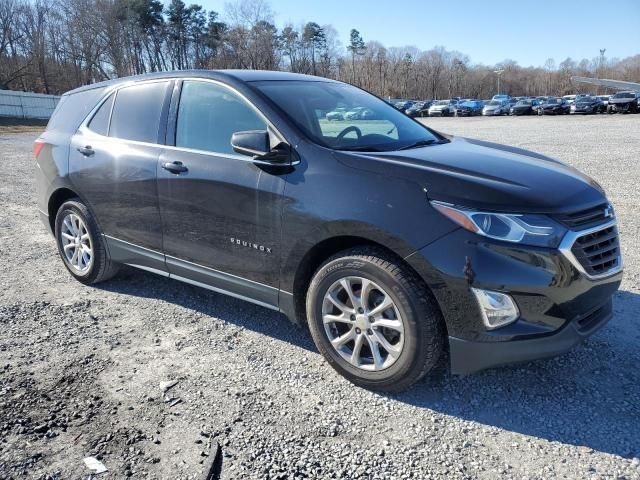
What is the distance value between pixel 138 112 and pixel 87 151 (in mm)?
651

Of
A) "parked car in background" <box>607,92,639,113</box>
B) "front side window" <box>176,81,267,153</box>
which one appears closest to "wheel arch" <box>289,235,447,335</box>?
"front side window" <box>176,81,267,153</box>

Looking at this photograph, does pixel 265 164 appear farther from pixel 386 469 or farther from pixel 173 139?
pixel 386 469

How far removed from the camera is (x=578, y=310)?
2635mm

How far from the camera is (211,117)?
12.0 feet

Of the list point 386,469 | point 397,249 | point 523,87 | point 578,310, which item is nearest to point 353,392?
point 386,469

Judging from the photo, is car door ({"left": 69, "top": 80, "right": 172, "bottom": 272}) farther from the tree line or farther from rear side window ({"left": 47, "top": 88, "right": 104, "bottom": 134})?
the tree line

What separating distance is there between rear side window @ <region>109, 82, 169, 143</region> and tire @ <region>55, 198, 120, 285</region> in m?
0.80

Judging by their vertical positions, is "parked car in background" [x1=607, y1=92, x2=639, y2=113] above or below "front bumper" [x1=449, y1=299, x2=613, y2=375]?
above

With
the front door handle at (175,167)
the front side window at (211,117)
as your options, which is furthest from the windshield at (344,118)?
the front door handle at (175,167)

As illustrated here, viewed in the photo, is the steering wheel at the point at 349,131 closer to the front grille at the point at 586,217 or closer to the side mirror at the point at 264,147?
the side mirror at the point at 264,147

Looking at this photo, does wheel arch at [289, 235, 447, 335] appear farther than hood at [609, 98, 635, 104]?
No

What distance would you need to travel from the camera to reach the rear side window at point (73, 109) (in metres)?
4.63

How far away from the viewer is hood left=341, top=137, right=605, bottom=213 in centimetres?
263

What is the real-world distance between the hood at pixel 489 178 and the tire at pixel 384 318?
1.56 feet
